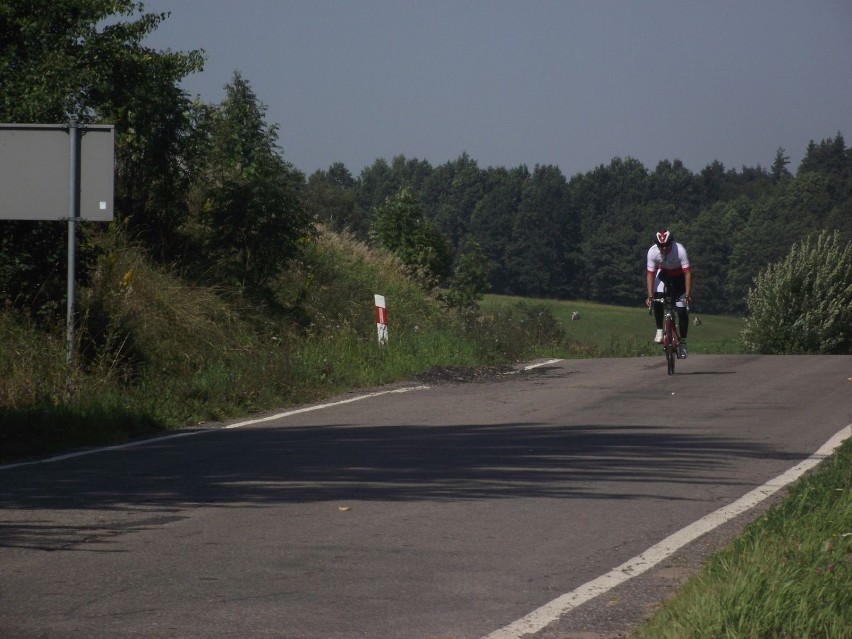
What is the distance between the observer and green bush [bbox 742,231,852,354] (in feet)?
96.4

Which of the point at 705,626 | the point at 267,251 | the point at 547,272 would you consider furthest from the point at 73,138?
the point at 547,272

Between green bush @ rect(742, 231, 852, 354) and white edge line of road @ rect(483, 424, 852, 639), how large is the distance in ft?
70.2

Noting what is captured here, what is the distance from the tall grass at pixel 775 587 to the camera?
14.7 feet

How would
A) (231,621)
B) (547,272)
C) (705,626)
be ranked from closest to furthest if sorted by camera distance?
(705,626)
(231,621)
(547,272)

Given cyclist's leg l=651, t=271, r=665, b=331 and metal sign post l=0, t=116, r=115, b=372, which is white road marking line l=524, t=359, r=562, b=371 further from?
metal sign post l=0, t=116, r=115, b=372

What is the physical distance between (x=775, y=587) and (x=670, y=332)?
1211cm

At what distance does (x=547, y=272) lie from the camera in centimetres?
14738

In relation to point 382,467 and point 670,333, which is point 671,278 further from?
point 382,467

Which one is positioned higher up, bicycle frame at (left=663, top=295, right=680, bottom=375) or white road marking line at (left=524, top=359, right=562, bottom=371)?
bicycle frame at (left=663, top=295, right=680, bottom=375)

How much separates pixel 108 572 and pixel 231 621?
1091mm

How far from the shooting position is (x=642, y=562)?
19.7 feet

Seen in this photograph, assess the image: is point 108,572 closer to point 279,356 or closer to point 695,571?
point 695,571

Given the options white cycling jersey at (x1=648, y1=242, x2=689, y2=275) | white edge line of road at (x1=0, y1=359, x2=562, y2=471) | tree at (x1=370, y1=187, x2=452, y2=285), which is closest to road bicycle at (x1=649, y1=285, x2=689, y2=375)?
white cycling jersey at (x1=648, y1=242, x2=689, y2=275)

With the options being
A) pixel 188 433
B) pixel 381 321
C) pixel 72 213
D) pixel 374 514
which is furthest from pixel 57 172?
pixel 374 514
